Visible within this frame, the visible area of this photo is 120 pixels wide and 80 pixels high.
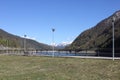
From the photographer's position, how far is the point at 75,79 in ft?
80.1

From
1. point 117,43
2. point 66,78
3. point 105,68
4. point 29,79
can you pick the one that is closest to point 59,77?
point 66,78

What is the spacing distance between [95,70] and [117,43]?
146235mm

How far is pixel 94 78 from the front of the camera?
82.0ft

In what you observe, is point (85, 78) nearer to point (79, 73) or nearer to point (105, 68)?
point (79, 73)

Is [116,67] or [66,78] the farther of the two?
[116,67]

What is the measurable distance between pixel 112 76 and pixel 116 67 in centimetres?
501

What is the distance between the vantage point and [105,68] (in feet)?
102

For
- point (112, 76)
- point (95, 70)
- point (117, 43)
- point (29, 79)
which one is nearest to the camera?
point (29, 79)

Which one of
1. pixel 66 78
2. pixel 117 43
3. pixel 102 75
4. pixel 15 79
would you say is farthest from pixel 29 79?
pixel 117 43

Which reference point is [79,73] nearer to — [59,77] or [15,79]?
[59,77]

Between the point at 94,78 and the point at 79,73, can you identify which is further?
the point at 79,73

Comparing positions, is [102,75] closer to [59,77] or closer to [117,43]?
[59,77]

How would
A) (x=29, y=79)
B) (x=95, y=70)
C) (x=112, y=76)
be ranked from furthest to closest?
(x=95, y=70) → (x=112, y=76) → (x=29, y=79)

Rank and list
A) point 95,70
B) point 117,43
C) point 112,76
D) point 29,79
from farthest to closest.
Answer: point 117,43 < point 95,70 < point 112,76 < point 29,79
